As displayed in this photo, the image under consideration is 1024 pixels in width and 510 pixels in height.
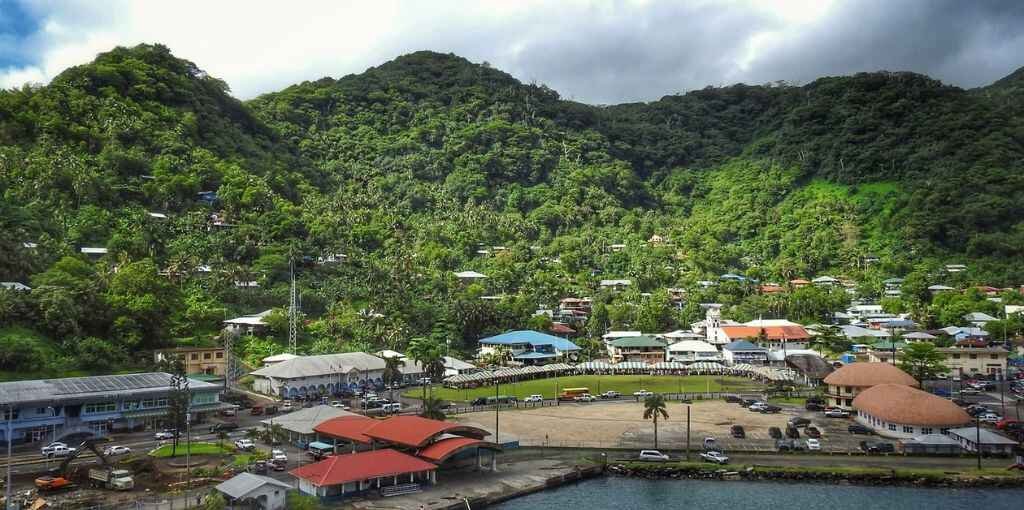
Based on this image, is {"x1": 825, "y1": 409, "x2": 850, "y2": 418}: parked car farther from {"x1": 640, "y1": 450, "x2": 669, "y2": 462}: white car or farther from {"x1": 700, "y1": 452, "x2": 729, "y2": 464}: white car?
{"x1": 640, "y1": 450, "x2": 669, "y2": 462}: white car

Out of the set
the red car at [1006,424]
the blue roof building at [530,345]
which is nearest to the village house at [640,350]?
the blue roof building at [530,345]

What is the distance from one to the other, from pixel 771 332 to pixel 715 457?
44873 millimetres

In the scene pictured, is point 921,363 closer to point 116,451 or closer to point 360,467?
point 360,467

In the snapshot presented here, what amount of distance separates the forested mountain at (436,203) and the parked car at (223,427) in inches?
605

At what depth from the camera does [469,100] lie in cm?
19338

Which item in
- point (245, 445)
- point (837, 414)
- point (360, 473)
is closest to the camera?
point (360, 473)

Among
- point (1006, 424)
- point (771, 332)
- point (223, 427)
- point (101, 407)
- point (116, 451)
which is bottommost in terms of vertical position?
point (1006, 424)

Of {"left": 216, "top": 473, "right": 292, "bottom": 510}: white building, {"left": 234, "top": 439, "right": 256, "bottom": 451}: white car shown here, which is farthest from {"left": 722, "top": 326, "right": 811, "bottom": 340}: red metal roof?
{"left": 216, "top": 473, "right": 292, "bottom": 510}: white building

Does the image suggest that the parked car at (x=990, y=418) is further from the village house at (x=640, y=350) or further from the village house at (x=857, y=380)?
the village house at (x=640, y=350)

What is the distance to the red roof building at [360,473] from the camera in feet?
108

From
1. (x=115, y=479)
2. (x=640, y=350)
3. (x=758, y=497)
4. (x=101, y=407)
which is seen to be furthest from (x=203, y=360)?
(x=758, y=497)

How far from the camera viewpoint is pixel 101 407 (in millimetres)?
44719

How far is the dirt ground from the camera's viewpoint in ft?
144

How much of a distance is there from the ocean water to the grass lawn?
17457 mm
